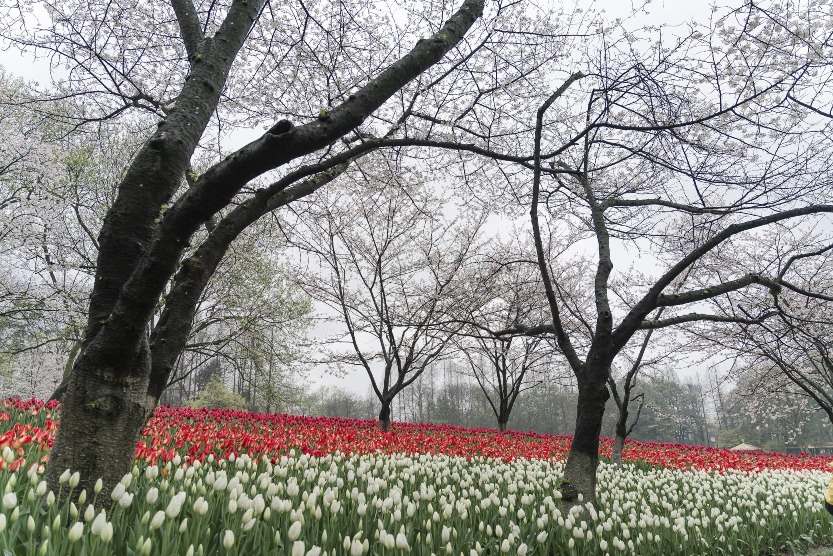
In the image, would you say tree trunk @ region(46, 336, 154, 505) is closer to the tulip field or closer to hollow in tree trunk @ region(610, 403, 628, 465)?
the tulip field

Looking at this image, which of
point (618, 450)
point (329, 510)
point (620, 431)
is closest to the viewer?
point (329, 510)

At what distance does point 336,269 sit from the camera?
11734 mm

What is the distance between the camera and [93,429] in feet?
7.83

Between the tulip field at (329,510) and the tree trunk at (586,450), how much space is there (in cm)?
20

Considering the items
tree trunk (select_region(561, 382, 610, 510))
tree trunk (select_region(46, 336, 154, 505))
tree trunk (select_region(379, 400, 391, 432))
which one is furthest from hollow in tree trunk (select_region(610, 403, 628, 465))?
tree trunk (select_region(46, 336, 154, 505))

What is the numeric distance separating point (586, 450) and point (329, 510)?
286 centimetres

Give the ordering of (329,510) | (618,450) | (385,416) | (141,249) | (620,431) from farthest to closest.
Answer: (385,416) → (618,450) → (620,431) → (329,510) → (141,249)

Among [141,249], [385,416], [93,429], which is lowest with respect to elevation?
[385,416]

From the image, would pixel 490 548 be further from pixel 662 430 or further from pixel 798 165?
pixel 662 430

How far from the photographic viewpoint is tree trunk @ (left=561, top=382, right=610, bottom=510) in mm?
4449

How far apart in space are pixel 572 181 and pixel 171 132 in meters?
5.53

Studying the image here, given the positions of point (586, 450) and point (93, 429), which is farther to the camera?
point (586, 450)

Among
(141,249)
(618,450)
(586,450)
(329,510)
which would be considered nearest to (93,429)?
(141,249)

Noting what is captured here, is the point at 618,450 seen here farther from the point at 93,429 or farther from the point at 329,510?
the point at 93,429
